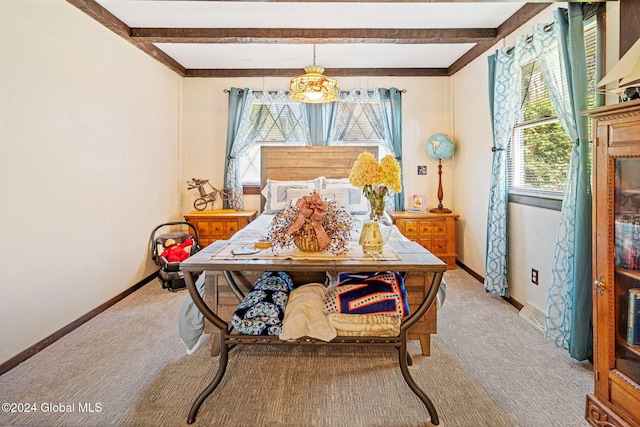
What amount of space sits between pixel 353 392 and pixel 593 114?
1831 mm

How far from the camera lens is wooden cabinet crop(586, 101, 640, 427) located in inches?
61.6

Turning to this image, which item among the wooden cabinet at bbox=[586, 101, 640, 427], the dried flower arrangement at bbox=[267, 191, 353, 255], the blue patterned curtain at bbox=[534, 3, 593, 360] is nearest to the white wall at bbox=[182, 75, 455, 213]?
the blue patterned curtain at bbox=[534, 3, 593, 360]

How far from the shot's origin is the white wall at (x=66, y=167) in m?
2.33

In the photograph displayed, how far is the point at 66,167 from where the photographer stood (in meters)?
2.79

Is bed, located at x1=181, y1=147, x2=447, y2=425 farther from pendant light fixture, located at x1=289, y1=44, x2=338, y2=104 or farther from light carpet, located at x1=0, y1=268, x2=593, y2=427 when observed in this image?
pendant light fixture, located at x1=289, y1=44, x2=338, y2=104

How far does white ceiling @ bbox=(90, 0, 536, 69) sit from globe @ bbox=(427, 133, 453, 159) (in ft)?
3.20

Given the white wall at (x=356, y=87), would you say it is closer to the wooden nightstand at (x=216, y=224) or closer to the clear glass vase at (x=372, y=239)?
the wooden nightstand at (x=216, y=224)

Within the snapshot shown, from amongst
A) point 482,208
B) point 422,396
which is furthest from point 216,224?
point 422,396

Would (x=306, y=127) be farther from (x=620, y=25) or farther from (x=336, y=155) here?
(x=620, y=25)

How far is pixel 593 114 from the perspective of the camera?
172cm

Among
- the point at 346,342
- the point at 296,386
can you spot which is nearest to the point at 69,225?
the point at 296,386

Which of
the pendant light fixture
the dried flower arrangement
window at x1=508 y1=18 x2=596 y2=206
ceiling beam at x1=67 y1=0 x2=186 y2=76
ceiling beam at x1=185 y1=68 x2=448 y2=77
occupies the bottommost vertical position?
the dried flower arrangement

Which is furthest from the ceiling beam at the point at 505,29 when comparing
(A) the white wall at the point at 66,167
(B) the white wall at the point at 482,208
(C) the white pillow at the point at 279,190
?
(A) the white wall at the point at 66,167

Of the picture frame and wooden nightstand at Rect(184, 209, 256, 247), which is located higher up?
the picture frame
